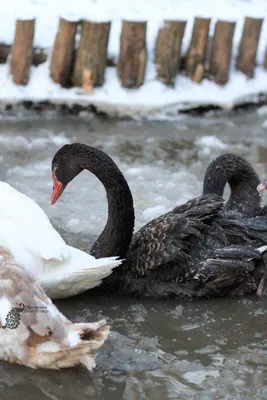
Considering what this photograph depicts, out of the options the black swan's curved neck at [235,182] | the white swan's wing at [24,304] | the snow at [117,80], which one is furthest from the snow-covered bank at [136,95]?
the white swan's wing at [24,304]

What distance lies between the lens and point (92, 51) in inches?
350

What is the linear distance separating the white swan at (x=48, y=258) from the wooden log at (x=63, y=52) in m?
3.74

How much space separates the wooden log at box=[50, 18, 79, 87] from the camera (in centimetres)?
883

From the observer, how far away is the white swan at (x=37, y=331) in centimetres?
441

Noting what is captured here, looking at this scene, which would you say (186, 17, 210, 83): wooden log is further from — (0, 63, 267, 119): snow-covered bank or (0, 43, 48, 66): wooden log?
(0, 43, 48, 66): wooden log

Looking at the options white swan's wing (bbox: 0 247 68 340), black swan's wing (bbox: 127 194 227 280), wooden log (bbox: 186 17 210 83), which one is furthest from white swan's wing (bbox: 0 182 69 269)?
wooden log (bbox: 186 17 210 83)

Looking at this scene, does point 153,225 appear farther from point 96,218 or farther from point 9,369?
point 9,369

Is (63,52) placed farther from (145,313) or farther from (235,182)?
(145,313)

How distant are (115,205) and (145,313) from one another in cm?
75

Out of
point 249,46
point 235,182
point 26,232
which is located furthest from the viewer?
point 249,46

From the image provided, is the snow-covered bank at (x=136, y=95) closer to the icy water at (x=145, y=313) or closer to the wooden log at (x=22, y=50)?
the wooden log at (x=22, y=50)

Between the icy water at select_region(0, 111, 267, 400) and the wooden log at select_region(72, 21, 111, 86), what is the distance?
1.98 feet

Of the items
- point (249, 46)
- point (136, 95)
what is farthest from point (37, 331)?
point (249, 46)

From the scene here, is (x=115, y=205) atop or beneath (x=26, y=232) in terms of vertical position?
atop
